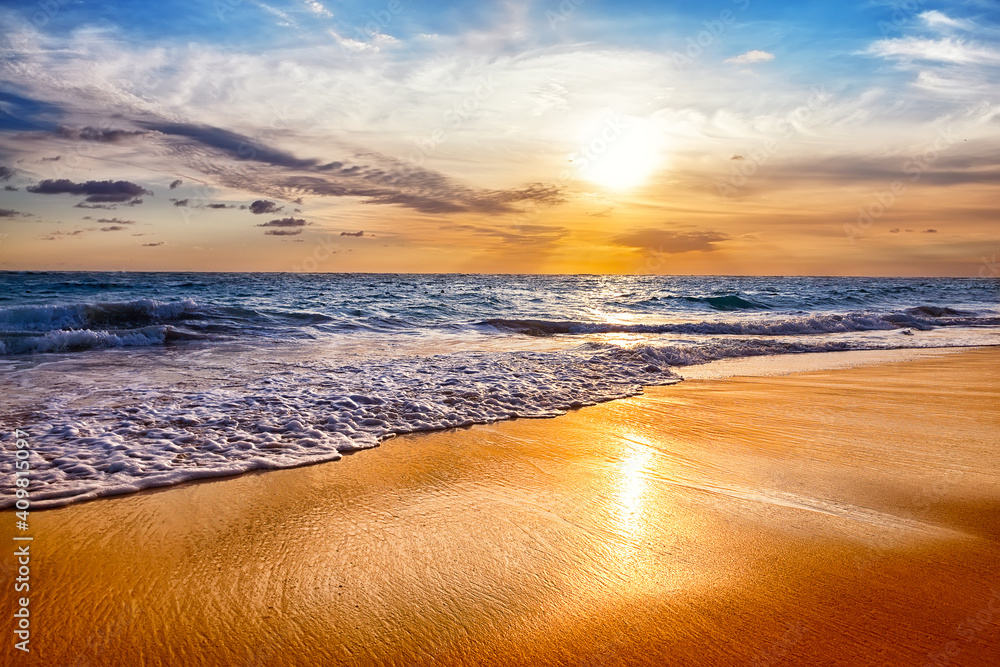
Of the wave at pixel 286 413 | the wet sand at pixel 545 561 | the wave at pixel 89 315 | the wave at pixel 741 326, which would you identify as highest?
the wave at pixel 89 315

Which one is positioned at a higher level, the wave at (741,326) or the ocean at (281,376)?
the wave at (741,326)

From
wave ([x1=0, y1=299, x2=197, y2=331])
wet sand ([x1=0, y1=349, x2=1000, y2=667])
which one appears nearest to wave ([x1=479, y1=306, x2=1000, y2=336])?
wave ([x1=0, y1=299, x2=197, y2=331])

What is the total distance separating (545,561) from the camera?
328 cm

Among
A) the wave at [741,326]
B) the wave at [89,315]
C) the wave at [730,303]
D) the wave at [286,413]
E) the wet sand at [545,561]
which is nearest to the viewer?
the wet sand at [545,561]

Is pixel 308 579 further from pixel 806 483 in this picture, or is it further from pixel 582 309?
pixel 582 309

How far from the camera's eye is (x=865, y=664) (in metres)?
2.40

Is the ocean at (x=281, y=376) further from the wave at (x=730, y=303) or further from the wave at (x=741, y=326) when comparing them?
the wave at (x=730, y=303)

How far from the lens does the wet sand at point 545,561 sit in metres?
2.55

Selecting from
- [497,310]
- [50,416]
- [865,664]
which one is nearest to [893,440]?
[865,664]

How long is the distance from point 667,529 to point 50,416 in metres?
6.67

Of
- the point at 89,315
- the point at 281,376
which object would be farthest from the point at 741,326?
the point at 89,315

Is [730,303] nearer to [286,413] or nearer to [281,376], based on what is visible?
[281,376]

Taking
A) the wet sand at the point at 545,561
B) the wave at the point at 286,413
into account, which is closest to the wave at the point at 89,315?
the wave at the point at 286,413

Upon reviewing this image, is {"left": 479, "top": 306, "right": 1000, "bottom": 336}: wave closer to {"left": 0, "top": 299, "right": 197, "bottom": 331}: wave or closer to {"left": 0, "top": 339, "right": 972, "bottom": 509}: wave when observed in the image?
{"left": 0, "top": 339, "right": 972, "bottom": 509}: wave
